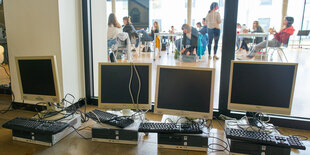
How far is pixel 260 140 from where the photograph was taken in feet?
4.74

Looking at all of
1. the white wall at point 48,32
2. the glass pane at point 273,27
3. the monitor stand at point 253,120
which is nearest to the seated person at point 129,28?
the white wall at point 48,32

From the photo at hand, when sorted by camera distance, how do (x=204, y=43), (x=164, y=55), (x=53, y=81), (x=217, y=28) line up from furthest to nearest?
1. (x=164, y=55)
2. (x=204, y=43)
3. (x=217, y=28)
4. (x=53, y=81)

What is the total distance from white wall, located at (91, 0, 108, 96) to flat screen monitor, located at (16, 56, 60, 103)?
1.43 meters

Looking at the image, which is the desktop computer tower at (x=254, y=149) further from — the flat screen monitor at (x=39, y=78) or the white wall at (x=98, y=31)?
the white wall at (x=98, y=31)

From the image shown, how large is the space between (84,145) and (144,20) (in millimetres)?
2140

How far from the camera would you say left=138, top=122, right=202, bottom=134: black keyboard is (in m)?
1.57

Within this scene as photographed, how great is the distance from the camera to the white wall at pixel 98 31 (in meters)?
3.32

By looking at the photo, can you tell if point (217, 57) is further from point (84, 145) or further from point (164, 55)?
point (84, 145)

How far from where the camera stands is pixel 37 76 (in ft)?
6.31

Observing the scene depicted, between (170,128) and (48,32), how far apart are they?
2.13 meters

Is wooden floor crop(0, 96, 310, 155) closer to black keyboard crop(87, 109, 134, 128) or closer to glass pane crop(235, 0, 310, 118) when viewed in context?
black keyboard crop(87, 109, 134, 128)

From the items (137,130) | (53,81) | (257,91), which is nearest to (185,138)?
(137,130)

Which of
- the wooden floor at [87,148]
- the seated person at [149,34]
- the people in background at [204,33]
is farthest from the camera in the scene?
the seated person at [149,34]

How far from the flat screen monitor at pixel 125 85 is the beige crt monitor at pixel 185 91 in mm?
110
